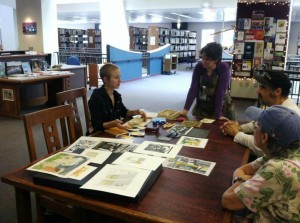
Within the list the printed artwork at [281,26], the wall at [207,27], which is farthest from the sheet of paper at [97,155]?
the wall at [207,27]

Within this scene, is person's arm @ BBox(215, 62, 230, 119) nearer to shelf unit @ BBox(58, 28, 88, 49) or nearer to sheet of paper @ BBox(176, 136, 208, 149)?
sheet of paper @ BBox(176, 136, 208, 149)

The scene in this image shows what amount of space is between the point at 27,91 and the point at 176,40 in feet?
34.5

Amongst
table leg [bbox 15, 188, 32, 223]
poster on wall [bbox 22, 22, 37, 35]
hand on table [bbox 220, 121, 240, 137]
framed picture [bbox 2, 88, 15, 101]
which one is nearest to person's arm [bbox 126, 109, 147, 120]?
hand on table [bbox 220, 121, 240, 137]

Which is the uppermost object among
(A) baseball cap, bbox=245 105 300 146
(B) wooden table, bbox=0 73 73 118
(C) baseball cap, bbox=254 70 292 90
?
(C) baseball cap, bbox=254 70 292 90

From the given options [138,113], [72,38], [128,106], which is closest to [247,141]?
[138,113]

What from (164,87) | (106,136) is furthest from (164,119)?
(164,87)

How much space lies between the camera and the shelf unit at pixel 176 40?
1259 centimetres

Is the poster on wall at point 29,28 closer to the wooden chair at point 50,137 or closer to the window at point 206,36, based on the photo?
the wooden chair at point 50,137

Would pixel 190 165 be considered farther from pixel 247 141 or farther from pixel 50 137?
pixel 50 137

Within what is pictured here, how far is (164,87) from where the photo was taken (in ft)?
27.2

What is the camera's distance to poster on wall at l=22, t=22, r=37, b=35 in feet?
29.5

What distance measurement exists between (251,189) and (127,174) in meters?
0.52

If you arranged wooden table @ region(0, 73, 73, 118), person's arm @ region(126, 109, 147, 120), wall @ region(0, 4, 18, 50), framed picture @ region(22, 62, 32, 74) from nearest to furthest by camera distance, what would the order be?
person's arm @ region(126, 109, 147, 120), wooden table @ region(0, 73, 73, 118), framed picture @ region(22, 62, 32, 74), wall @ region(0, 4, 18, 50)

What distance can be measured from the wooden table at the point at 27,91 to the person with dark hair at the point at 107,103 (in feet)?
9.74
